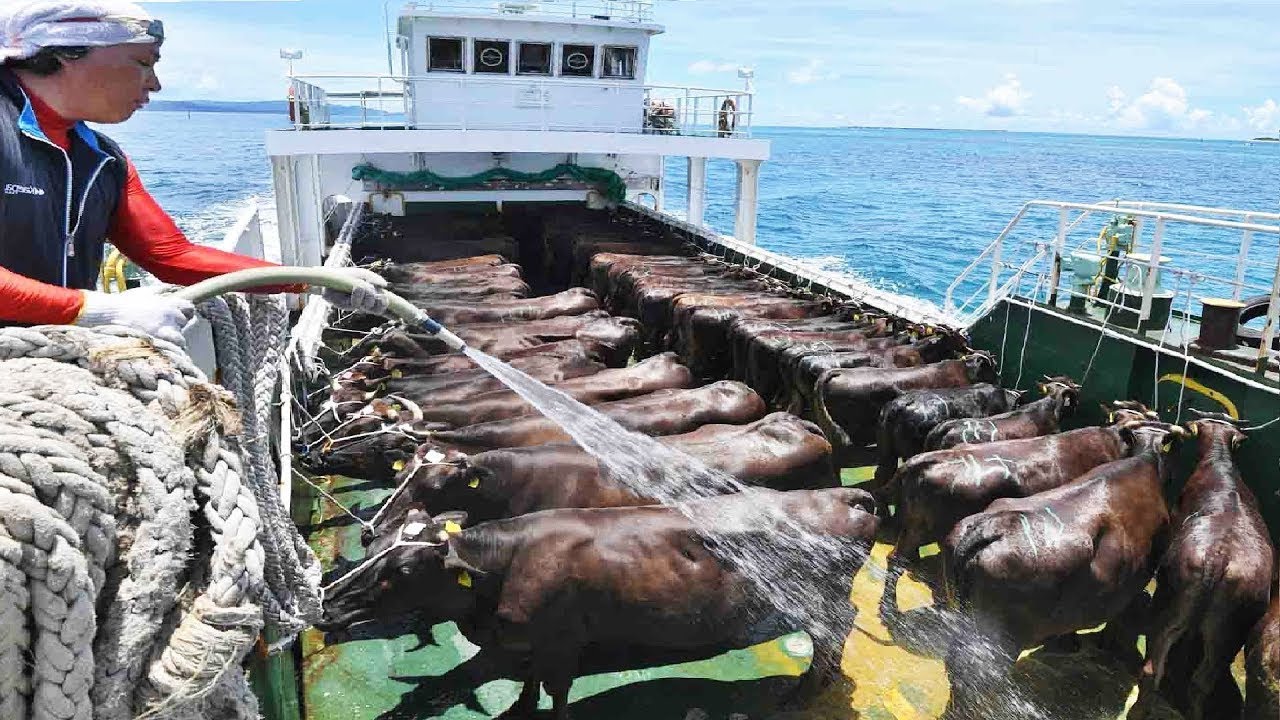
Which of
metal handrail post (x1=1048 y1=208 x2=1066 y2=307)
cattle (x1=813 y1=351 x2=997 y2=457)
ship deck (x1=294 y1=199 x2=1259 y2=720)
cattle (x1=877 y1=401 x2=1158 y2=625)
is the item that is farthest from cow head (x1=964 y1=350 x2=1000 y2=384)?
ship deck (x1=294 y1=199 x2=1259 y2=720)

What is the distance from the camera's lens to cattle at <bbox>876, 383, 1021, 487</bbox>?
7.43m

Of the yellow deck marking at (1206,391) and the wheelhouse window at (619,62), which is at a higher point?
the wheelhouse window at (619,62)

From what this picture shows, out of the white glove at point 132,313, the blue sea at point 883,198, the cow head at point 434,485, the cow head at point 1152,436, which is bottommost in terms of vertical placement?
the blue sea at point 883,198

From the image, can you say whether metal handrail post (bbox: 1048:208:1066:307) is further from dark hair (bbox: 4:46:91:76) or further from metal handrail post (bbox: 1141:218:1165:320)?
dark hair (bbox: 4:46:91:76)

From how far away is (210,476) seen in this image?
1971 mm

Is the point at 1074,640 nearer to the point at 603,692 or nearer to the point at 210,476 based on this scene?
the point at 603,692

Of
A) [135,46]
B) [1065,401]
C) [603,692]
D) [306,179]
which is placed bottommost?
[603,692]

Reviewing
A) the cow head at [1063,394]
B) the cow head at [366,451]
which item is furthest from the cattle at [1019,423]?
Result: the cow head at [366,451]

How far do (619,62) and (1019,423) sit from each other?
12819 mm

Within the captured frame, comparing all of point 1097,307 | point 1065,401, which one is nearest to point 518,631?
point 1065,401

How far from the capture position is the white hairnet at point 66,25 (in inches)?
92.0

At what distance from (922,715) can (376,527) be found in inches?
139

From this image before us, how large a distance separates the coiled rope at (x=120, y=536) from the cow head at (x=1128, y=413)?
6624 millimetres

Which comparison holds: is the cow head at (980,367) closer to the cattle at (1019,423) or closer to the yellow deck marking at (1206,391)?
the cattle at (1019,423)
